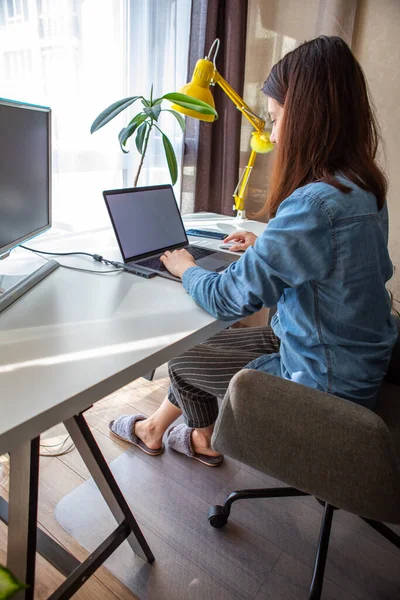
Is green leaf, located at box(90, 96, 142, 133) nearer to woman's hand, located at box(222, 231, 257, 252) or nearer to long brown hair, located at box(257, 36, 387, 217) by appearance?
woman's hand, located at box(222, 231, 257, 252)

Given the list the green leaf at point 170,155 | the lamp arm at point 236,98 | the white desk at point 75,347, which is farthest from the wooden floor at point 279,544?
the lamp arm at point 236,98

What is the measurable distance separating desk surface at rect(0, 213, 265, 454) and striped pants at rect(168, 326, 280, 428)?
17 centimetres

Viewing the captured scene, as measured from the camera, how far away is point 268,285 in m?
0.91

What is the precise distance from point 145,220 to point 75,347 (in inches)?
25.8

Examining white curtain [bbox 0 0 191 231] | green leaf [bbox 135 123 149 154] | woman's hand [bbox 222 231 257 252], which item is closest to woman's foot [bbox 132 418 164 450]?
woman's hand [bbox 222 231 257 252]

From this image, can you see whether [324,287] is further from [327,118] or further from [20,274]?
[20,274]

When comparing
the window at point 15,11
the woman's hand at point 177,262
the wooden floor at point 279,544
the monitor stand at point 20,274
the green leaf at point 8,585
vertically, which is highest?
the window at point 15,11

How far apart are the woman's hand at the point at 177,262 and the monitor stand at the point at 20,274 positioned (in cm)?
31

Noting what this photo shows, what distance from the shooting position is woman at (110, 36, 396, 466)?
865mm

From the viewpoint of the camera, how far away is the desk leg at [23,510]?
31.0 inches

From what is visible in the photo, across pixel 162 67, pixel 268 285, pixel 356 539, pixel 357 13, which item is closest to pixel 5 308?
pixel 268 285

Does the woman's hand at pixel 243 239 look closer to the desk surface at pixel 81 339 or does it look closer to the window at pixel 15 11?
the desk surface at pixel 81 339

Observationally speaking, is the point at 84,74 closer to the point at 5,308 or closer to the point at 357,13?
the point at 5,308

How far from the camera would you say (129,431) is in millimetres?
1590
